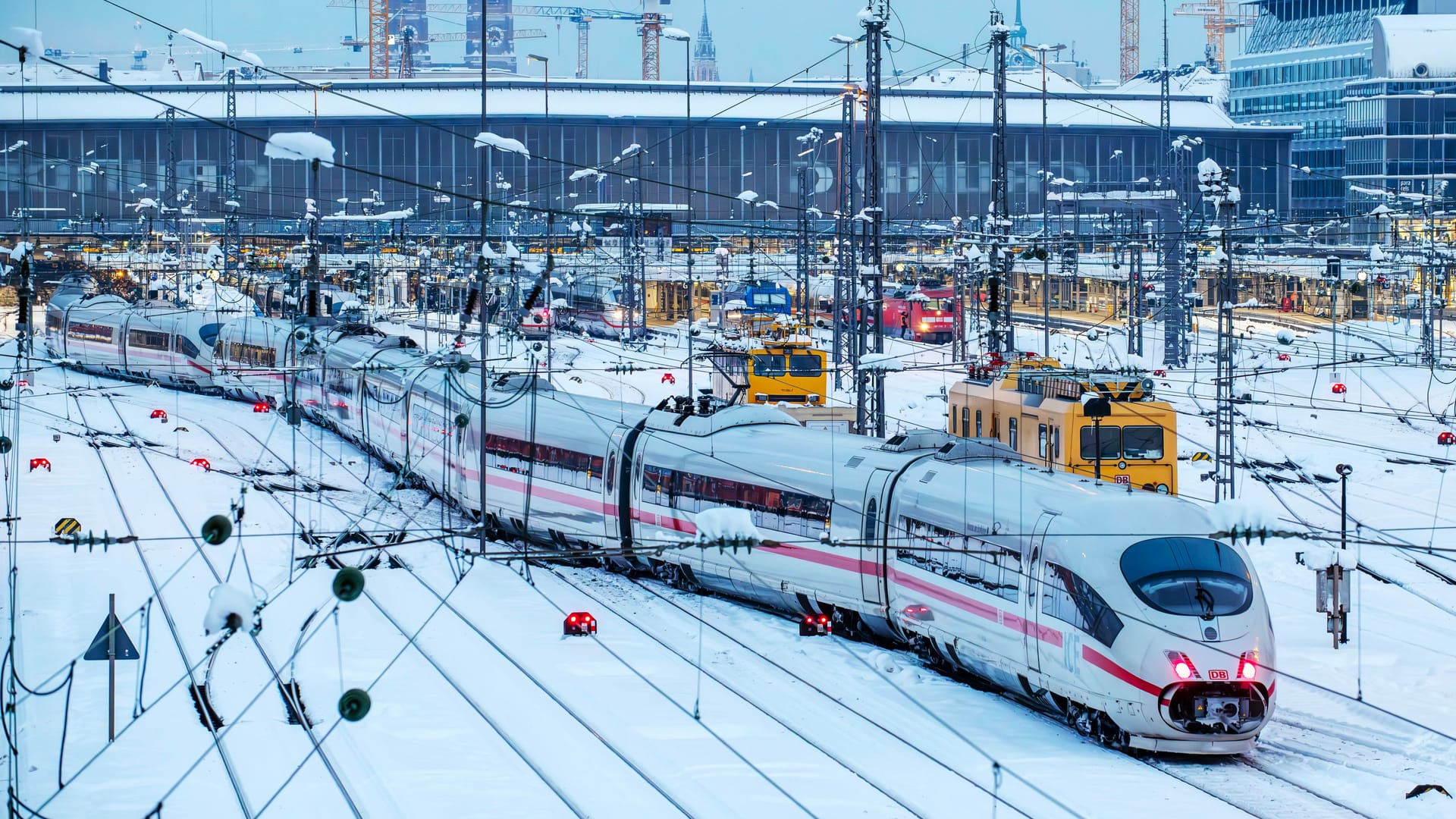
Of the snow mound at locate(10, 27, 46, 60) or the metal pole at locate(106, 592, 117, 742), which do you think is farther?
the metal pole at locate(106, 592, 117, 742)

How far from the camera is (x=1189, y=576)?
60.4 feet

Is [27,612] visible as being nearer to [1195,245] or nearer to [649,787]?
[649,787]

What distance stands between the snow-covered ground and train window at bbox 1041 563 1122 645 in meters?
1.39

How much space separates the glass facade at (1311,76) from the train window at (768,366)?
3006 inches

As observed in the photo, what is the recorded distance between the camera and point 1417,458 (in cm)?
4169

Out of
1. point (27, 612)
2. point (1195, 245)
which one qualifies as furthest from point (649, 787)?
point (1195, 245)

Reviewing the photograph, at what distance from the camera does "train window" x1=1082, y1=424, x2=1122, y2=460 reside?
3109cm

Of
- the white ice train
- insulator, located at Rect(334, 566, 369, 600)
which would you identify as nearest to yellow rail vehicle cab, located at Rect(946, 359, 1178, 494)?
insulator, located at Rect(334, 566, 369, 600)

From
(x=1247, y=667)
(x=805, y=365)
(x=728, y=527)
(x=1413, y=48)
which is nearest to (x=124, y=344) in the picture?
(x=805, y=365)

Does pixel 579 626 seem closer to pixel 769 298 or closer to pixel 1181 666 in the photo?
pixel 1181 666

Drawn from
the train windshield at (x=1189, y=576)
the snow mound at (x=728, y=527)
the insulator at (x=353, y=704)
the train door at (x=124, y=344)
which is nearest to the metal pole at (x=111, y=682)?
the insulator at (x=353, y=704)

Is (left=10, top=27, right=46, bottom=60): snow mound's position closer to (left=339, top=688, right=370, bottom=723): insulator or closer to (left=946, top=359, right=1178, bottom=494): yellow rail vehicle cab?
(left=339, top=688, right=370, bottom=723): insulator

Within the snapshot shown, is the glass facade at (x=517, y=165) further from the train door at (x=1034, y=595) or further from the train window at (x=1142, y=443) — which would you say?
the train door at (x=1034, y=595)

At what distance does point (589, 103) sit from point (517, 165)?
6.15 metres
